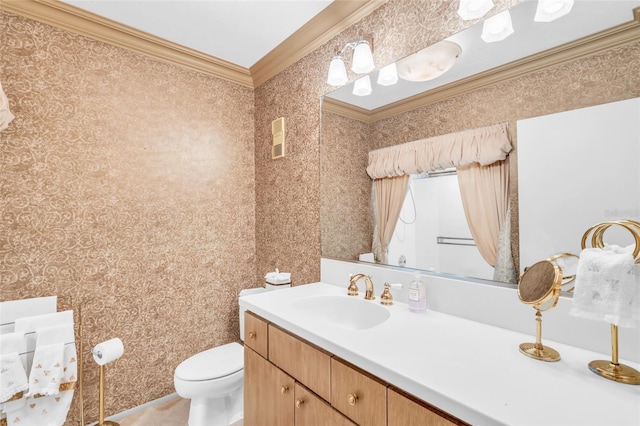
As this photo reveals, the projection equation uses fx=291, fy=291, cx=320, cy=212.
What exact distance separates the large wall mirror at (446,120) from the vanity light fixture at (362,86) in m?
0.03

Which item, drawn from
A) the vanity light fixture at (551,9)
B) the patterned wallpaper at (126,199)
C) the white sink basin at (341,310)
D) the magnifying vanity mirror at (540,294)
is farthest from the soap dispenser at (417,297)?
the patterned wallpaper at (126,199)

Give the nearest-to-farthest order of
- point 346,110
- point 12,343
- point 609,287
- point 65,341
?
point 609,287, point 12,343, point 65,341, point 346,110

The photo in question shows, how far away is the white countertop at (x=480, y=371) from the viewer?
0.59 meters

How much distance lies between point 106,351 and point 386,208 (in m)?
1.75

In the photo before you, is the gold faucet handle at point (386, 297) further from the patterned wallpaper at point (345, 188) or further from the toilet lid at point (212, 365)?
the toilet lid at point (212, 365)

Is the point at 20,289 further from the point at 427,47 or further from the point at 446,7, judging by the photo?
the point at 446,7

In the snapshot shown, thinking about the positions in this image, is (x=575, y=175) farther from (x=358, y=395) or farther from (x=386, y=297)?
(x=358, y=395)

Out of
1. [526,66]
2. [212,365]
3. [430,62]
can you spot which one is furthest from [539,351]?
[212,365]

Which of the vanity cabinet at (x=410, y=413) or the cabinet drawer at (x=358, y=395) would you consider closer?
the vanity cabinet at (x=410, y=413)

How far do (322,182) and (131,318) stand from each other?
1550 millimetres

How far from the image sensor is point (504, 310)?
1.04 metres

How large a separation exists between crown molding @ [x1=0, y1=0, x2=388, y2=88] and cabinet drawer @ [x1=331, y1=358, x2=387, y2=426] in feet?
5.67

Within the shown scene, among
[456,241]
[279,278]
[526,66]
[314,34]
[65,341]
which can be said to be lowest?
[65,341]

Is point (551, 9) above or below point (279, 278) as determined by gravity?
above
